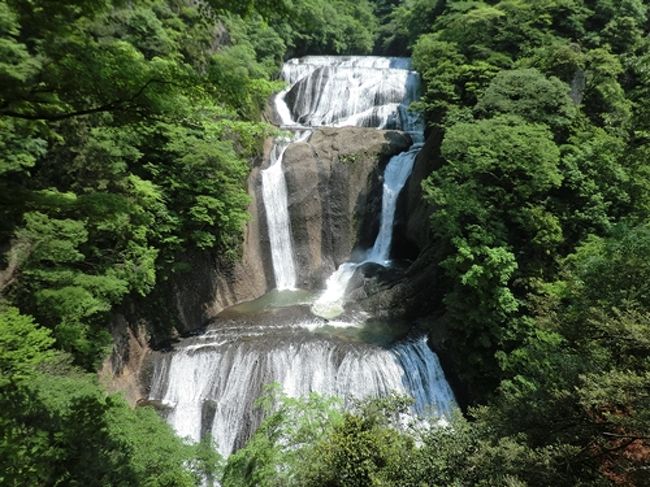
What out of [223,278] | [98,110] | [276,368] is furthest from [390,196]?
[98,110]

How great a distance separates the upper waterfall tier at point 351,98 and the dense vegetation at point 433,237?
4963 mm

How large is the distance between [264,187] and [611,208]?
14.4 m

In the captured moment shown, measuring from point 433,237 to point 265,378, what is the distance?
9.04m

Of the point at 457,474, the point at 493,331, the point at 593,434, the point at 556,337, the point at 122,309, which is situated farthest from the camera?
the point at 122,309

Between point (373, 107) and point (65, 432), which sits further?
point (373, 107)

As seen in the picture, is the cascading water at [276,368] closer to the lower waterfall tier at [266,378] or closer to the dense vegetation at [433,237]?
the lower waterfall tier at [266,378]

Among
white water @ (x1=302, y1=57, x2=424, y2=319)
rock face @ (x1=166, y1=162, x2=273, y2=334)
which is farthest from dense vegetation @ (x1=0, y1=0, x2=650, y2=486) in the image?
white water @ (x1=302, y1=57, x2=424, y2=319)

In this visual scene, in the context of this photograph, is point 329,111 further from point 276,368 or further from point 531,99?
point 276,368

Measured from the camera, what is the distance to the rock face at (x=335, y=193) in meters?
19.8

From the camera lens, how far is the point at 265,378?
1159 cm

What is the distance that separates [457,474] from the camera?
20.3 ft

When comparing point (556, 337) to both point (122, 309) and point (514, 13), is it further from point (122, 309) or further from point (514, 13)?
point (514, 13)

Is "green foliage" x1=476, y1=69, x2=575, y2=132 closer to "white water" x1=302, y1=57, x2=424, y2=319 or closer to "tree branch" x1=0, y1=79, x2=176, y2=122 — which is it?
"white water" x1=302, y1=57, x2=424, y2=319

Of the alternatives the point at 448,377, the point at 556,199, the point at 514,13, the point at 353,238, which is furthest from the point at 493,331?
the point at 514,13
